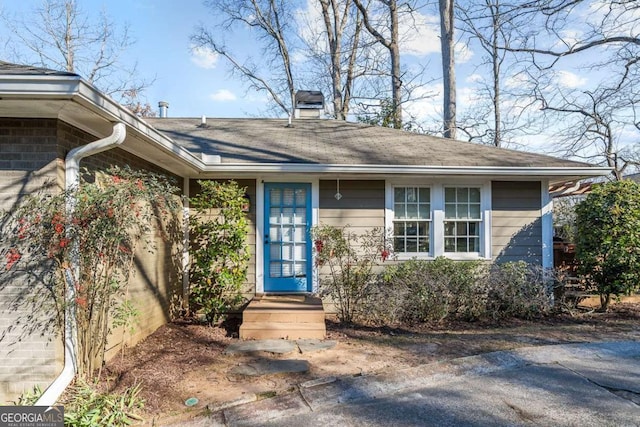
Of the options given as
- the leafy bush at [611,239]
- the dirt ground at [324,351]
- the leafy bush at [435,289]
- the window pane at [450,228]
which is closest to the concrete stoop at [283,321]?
the dirt ground at [324,351]

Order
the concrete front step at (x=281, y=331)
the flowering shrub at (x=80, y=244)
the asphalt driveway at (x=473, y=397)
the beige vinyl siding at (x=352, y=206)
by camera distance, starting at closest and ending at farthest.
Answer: the asphalt driveway at (x=473, y=397)
the flowering shrub at (x=80, y=244)
the concrete front step at (x=281, y=331)
the beige vinyl siding at (x=352, y=206)

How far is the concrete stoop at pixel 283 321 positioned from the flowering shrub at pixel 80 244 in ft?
6.07

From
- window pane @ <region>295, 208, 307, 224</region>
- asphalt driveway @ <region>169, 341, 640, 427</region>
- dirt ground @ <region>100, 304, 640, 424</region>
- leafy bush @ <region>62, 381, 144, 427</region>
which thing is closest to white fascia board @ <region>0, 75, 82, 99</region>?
leafy bush @ <region>62, 381, 144, 427</region>

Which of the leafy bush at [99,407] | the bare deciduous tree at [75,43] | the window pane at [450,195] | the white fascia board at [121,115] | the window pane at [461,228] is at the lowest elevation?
the leafy bush at [99,407]

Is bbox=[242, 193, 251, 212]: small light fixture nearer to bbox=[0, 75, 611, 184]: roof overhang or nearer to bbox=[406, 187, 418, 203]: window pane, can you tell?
bbox=[0, 75, 611, 184]: roof overhang

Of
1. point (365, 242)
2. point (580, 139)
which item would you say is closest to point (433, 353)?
point (365, 242)

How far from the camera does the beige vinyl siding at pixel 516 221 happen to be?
21.5 feet

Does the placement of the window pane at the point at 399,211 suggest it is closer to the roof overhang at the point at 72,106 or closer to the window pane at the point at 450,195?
the window pane at the point at 450,195

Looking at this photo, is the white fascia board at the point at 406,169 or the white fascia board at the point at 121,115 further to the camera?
the white fascia board at the point at 406,169

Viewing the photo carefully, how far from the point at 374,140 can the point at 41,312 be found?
20.1 feet

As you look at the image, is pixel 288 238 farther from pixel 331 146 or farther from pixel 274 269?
pixel 331 146

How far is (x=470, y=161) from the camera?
20.7 feet

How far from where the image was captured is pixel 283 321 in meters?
5.13

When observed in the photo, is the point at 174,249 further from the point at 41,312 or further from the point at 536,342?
the point at 536,342
